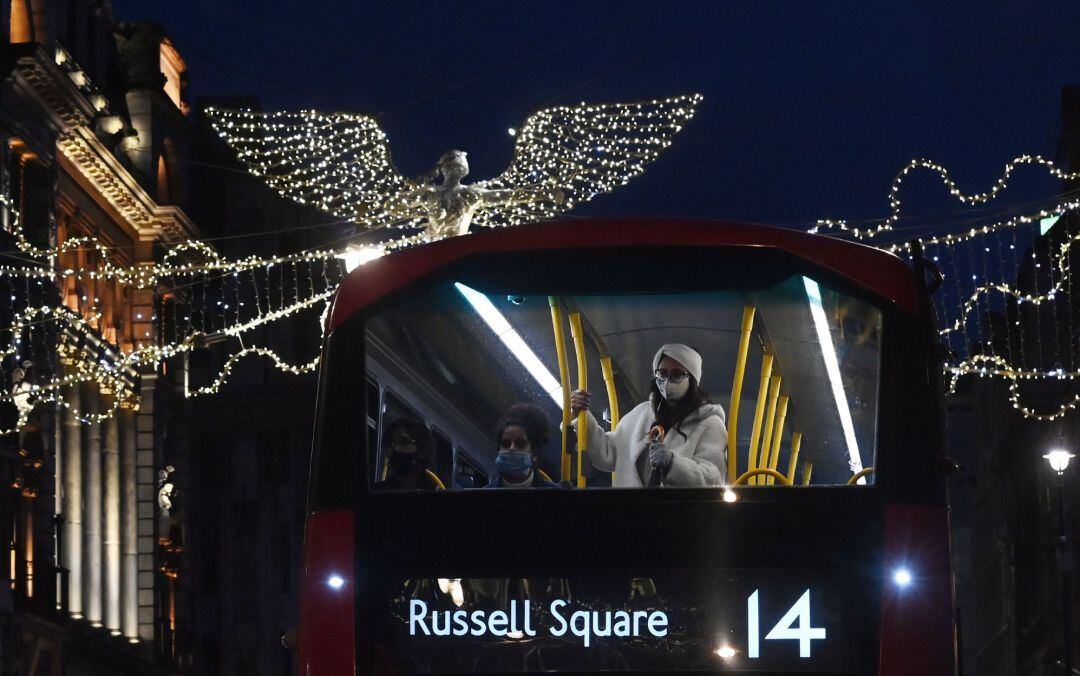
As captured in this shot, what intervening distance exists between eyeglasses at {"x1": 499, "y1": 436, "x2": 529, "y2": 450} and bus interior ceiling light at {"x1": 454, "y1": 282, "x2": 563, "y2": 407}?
246 mm

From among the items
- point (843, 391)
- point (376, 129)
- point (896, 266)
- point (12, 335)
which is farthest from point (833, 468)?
point (12, 335)

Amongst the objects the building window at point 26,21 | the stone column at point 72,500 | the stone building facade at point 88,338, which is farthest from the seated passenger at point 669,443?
the stone column at point 72,500

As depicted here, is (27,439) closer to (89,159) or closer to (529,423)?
(89,159)

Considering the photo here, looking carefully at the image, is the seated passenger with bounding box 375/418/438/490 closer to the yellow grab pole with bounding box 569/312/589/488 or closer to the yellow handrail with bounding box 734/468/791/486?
the yellow grab pole with bounding box 569/312/589/488

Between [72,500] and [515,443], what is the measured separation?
3280 cm

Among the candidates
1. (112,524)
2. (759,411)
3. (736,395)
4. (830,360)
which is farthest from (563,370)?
(112,524)

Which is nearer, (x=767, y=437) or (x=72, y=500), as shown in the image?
(x=767, y=437)

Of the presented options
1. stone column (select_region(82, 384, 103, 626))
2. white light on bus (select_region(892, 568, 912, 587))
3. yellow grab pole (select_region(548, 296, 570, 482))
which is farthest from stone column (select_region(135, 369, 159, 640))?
white light on bus (select_region(892, 568, 912, 587))

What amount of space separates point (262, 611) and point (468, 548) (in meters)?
58.0

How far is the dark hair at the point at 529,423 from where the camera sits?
10.3 metres

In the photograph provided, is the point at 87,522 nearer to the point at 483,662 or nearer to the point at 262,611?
the point at 262,611

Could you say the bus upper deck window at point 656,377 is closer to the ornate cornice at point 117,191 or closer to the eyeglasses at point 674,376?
the eyeglasses at point 674,376

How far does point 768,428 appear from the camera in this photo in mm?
10242

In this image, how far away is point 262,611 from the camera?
67000 millimetres
